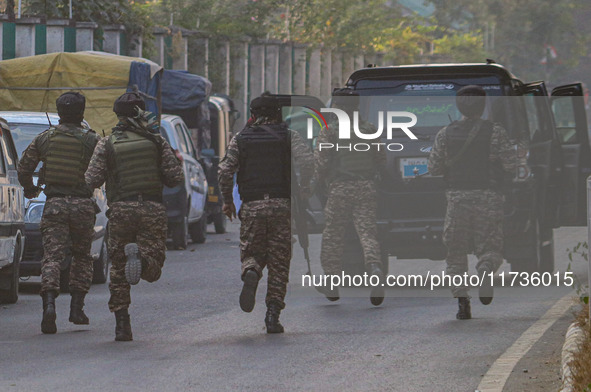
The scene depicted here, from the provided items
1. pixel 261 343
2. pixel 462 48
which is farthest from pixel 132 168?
pixel 462 48

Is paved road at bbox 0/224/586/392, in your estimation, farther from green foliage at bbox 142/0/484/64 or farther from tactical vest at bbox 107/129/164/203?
green foliage at bbox 142/0/484/64

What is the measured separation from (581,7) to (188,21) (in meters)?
51.9

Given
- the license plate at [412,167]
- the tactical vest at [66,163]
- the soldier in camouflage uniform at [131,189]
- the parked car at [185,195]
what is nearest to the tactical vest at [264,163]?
the soldier in camouflage uniform at [131,189]

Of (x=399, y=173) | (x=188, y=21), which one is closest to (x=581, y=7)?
(x=188, y=21)

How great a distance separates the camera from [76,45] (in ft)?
94.1

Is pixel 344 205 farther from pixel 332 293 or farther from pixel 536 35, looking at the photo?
pixel 536 35

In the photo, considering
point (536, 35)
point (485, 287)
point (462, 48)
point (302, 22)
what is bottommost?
point (485, 287)

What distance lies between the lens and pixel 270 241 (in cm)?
1145

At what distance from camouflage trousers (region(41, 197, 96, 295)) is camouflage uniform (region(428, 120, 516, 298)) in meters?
2.85

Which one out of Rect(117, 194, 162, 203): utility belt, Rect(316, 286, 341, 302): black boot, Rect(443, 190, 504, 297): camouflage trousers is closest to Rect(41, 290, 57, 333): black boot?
Rect(117, 194, 162, 203): utility belt

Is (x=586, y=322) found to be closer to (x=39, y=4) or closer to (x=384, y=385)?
(x=384, y=385)

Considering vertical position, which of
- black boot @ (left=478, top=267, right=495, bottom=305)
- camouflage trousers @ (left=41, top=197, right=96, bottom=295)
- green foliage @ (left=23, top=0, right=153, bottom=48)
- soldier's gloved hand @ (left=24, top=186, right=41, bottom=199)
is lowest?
black boot @ (left=478, top=267, right=495, bottom=305)

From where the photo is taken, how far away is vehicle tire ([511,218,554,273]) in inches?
543

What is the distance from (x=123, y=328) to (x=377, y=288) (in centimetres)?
276
